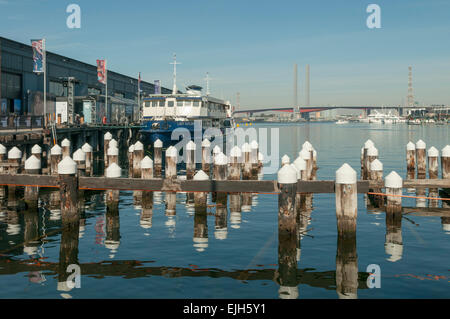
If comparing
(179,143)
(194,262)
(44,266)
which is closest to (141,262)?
(194,262)

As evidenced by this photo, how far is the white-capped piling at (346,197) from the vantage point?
12133 millimetres

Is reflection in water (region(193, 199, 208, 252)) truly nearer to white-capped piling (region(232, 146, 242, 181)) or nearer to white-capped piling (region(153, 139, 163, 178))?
white-capped piling (region(232, 146, 242, 181))

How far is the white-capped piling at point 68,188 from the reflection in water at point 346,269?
7.76 metres

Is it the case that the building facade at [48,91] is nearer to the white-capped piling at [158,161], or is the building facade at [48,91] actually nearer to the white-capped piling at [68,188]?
the white-capped piling at [158,161]

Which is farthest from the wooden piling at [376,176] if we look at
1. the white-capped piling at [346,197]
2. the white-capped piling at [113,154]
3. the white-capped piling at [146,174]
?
the white-capped piling at [113,154]

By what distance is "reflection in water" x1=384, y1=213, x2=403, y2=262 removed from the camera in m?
13.5

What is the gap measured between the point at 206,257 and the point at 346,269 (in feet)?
12.3

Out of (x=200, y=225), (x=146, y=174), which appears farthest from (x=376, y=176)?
(x=146, y=174)

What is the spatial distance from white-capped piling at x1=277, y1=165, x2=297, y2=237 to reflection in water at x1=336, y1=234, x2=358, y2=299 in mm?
1494

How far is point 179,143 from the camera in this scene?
52.5 meters

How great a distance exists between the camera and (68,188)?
44.5 feet

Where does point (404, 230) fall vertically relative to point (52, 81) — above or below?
below
